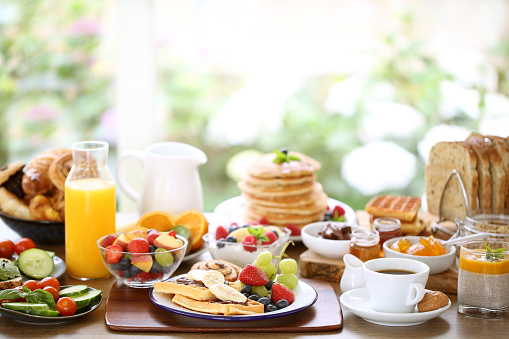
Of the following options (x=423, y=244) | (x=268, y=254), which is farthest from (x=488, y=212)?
(x=268, y=254)

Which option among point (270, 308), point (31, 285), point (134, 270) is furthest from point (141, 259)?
point (270, 308)

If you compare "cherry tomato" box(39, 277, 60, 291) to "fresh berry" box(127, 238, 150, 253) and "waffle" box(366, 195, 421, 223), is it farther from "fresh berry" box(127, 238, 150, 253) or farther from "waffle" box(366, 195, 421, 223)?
"waffle" box(366, 195, 421, 223)

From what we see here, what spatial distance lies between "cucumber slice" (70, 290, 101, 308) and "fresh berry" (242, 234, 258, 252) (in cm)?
44

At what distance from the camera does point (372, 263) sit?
158cm

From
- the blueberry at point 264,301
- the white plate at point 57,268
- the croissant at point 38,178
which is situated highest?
the croissant at point 38,178

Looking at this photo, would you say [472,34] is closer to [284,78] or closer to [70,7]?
[284,78]

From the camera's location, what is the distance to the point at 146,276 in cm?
169

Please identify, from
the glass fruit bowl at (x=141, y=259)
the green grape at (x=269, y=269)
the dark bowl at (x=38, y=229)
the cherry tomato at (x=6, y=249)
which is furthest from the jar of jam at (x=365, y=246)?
the cherry tomato at (x=6, y=249)

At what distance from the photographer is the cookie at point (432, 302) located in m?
1.51

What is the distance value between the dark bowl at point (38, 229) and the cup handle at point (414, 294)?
44.0 inches

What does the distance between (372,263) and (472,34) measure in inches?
137

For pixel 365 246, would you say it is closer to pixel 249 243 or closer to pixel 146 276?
pixel 249 243

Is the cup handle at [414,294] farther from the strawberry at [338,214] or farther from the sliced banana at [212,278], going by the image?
the strawberry at [338,214]

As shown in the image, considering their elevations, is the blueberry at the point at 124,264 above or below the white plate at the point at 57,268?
above
